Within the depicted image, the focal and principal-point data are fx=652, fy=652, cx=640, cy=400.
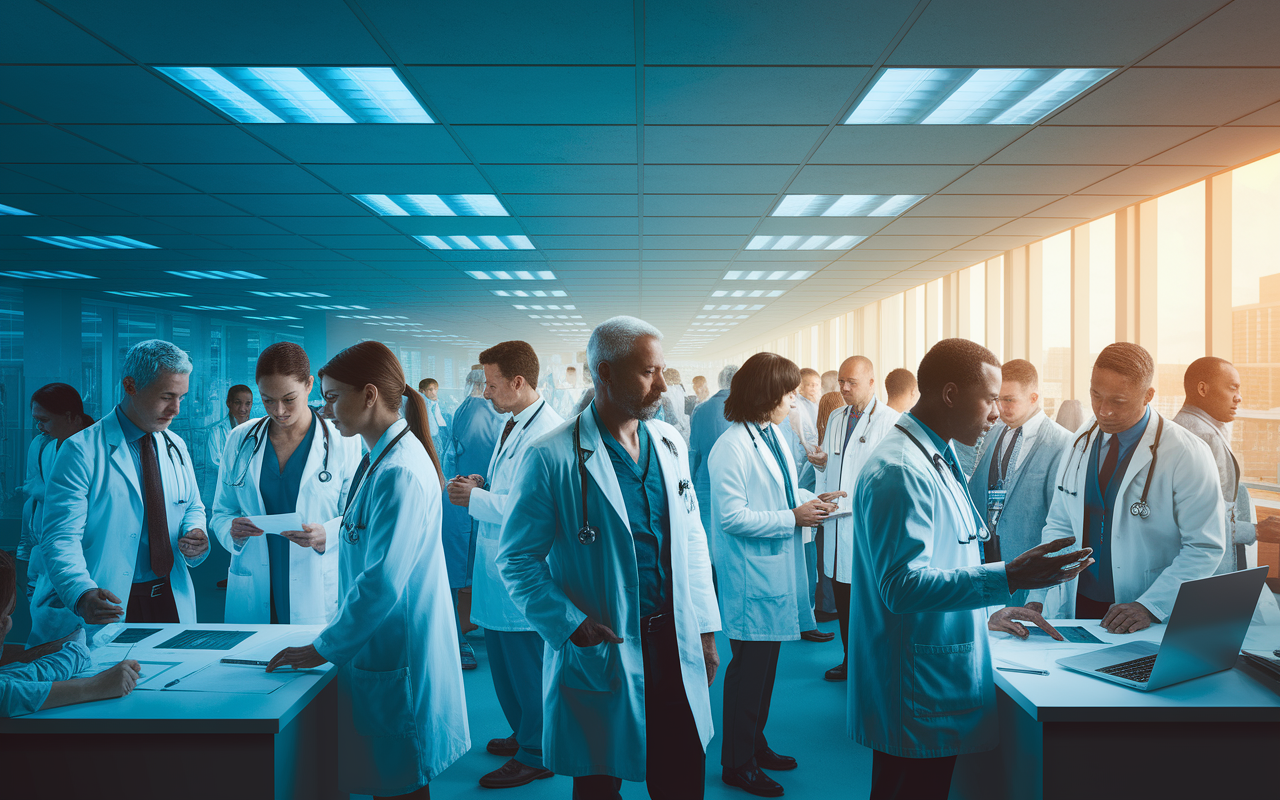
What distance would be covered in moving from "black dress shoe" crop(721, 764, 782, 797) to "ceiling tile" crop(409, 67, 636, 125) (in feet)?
9.80

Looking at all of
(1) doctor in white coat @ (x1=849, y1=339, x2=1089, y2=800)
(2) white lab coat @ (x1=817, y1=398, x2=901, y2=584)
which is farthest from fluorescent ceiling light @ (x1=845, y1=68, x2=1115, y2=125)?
(1) doctor in white coat @ (x1=849, y1=339, x2=1089, y2=800)

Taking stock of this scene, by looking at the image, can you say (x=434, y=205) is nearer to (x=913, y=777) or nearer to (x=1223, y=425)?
(x=913, y=777)

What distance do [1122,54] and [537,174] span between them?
10.3ft

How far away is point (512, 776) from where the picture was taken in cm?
263

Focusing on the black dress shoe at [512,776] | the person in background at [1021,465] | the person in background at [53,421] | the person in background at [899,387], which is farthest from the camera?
the person in background at [899,387]

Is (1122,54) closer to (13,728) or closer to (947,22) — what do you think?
(947,22)

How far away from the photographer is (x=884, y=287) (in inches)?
373

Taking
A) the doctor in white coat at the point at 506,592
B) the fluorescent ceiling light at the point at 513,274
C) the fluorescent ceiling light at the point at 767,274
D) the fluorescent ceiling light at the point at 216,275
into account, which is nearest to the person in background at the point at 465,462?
the doctor in white coat at the point at 506,592

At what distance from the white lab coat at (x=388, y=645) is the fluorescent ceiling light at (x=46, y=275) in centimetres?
906

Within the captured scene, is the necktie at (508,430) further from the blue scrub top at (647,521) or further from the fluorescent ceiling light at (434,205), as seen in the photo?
the fluorescent ceiling light at (434,205)

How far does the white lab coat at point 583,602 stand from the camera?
154cm

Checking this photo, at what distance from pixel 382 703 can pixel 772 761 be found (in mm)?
1776

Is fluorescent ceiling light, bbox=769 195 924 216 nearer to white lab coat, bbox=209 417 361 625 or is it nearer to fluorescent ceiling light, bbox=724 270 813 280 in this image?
fluorescent ceiling light, bbox=724 270 813 280

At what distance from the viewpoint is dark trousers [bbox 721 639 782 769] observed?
252 centimetres
